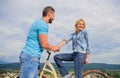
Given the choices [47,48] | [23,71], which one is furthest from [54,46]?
[23,71]

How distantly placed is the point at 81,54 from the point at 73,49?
290 mm

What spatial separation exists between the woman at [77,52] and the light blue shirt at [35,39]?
2.48 m

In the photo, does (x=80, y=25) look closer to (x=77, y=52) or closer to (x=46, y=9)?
(x=77, y=52)

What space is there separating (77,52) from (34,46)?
8.79 feet

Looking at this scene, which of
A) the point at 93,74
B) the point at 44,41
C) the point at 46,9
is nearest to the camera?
the point at 44,41

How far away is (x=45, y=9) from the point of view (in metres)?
8.20

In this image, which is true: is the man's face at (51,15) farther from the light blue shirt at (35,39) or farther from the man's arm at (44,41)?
the man's arm at (44,41)

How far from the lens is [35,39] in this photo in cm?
809

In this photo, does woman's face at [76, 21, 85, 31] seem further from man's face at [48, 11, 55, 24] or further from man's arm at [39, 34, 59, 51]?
man's arm at [39, 34, 59, 51]

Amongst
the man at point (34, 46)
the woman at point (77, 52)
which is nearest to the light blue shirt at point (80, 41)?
the woman at point (77, 52)

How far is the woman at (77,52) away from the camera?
415 inches

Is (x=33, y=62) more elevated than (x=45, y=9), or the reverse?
(x=45, y=9)

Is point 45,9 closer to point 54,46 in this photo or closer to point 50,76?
point 54,46

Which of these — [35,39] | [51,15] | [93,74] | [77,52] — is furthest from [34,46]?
[93,74]
